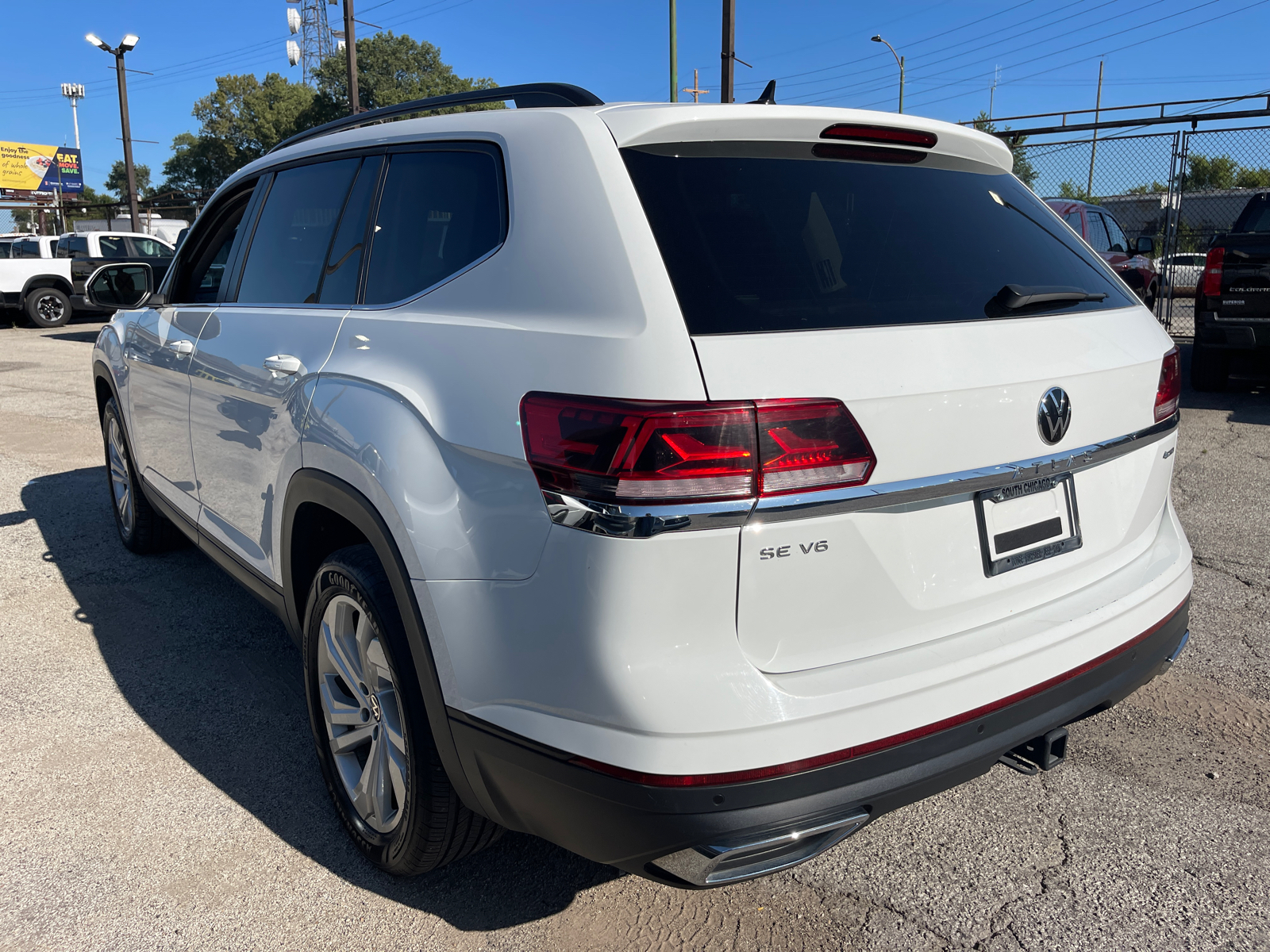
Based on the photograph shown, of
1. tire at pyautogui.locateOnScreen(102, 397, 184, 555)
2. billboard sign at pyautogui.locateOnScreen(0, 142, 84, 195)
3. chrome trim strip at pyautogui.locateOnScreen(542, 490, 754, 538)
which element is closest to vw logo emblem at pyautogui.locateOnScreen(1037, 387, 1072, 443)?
chrome trim strip at pyautogui.locateOnScreen(542, 490, 754, 538)

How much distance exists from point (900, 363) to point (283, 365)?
174cm

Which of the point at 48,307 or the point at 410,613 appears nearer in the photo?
the point at 410,613

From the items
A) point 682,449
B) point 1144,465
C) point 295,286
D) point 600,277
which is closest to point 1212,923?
point 1144,465

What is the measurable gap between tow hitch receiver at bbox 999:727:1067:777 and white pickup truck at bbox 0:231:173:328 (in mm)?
21187

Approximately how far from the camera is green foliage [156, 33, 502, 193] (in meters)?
77.3

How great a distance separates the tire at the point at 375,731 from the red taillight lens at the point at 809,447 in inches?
39.8

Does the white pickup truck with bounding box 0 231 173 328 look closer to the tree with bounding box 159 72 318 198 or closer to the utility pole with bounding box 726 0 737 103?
the utility pole with bounding box 726 0 737 103

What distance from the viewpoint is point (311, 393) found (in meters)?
2.56

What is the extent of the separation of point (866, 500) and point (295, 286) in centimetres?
204

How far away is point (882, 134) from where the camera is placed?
2.25 m

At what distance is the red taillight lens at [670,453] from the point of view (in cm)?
168

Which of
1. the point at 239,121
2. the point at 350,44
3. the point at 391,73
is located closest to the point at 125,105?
the point at 350,44

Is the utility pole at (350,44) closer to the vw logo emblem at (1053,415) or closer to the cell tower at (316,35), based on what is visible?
the vw logo emblem at (1053,415)

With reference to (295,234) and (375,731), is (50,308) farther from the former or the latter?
(375,731)
